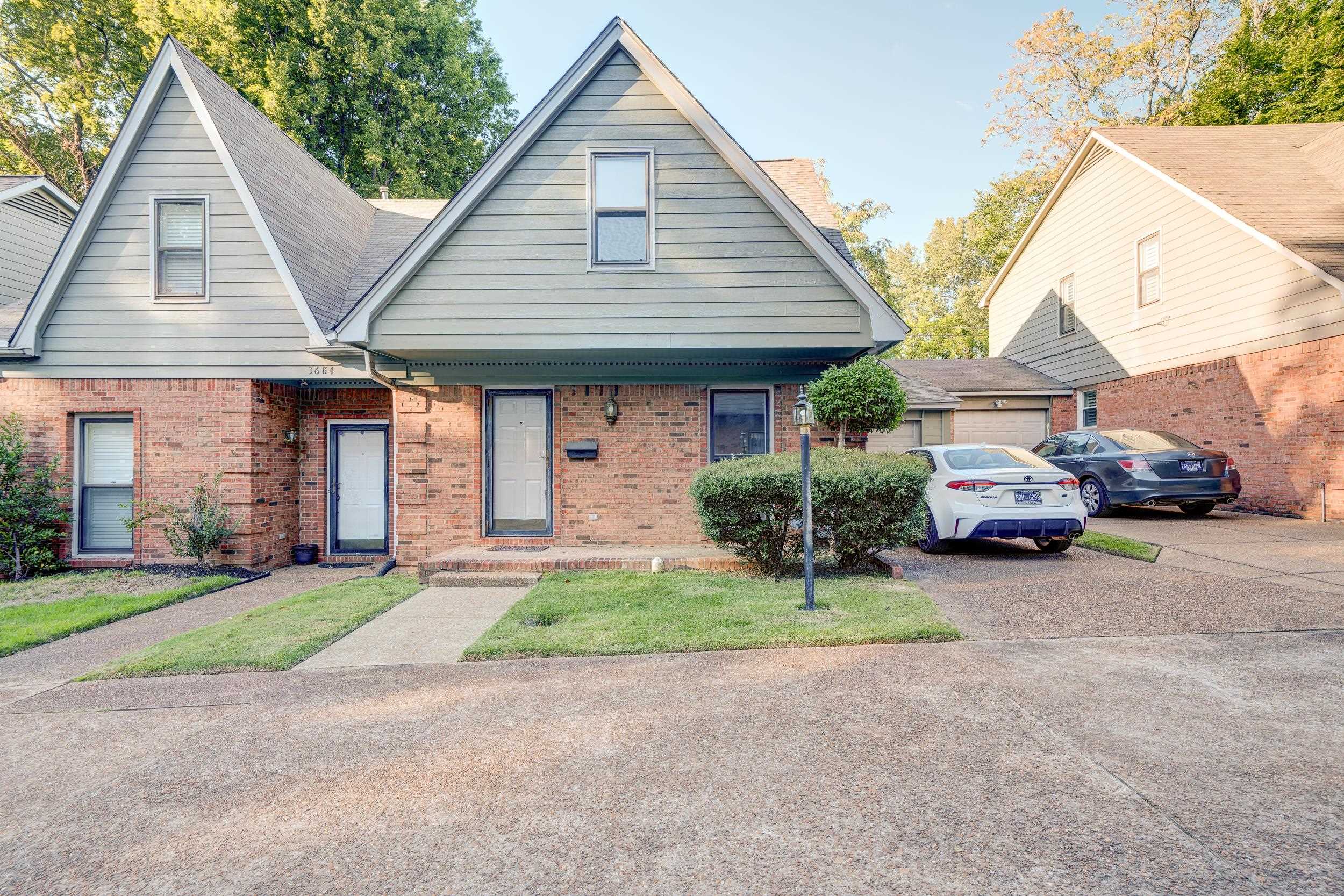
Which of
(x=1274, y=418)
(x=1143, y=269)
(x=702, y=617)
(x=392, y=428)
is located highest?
(x=1143, y=269)

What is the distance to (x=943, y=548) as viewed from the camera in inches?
338

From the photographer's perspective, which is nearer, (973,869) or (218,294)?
(973,869)

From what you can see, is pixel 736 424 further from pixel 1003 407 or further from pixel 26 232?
pixel 26 232

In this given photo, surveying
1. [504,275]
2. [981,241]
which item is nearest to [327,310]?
[504,275]

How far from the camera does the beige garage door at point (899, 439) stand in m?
16.0

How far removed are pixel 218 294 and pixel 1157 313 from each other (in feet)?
57.6

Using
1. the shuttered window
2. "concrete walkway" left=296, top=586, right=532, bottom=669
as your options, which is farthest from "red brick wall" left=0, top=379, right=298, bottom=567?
"concrete walkway" left=296, top=586, right=532, bottom=669

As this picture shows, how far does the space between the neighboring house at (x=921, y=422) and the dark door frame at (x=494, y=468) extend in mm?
9068

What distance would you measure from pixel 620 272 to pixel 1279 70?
76.6 ft

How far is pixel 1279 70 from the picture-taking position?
18.8 m

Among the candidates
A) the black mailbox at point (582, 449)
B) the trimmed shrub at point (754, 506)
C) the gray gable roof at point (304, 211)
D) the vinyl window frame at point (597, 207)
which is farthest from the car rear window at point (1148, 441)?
the gray gable roof at point (304, 211)

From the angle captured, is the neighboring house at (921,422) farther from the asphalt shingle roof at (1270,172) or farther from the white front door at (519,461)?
the white front door at (519,461)

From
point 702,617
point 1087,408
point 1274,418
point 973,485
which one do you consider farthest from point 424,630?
point 1087,408

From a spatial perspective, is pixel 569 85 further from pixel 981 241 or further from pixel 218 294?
pixel 981 241
